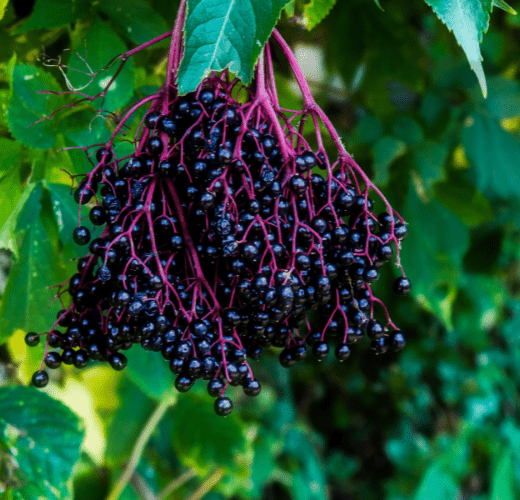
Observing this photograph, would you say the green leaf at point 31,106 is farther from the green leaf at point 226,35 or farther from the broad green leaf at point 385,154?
the broad green leaf at point 385,154

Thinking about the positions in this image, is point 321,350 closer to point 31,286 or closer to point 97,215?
point 97,215

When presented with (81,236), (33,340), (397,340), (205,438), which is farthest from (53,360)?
(205,438)

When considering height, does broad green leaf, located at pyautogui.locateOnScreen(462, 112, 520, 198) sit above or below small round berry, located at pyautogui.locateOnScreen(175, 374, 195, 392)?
above

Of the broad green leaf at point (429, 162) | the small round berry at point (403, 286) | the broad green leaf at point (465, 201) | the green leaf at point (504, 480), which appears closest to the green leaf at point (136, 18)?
the small round berry at point (403, 286)

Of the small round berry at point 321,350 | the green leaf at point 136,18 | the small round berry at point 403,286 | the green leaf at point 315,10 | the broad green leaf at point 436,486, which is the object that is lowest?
the broad green leaf at point 436,486

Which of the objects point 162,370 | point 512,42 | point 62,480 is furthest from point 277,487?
point 512,42

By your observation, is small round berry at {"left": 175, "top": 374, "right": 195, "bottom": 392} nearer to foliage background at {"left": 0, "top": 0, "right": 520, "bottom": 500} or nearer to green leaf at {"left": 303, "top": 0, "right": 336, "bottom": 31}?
foliage background at {"left": 0, "top": 0, "right": 520, "bottom": 500}

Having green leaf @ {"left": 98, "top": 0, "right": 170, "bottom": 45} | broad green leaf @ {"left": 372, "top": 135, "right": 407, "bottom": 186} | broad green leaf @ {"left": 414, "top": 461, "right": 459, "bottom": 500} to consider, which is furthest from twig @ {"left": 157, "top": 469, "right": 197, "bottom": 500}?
green leaf @ {"left": 98, "top": 0, "right": 170, "bottom": 45}
